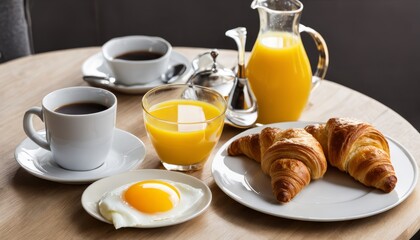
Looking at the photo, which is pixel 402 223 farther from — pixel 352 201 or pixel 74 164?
pixel 74 164

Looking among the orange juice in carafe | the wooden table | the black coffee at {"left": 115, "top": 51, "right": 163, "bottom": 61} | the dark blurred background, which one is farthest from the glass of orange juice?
the dark blurred background

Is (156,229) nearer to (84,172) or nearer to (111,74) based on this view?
(84,172)

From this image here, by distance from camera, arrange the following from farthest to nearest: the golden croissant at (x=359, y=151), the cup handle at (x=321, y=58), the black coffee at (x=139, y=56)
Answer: the black coffee at (x=139, y=56) → the cup handle at (x=321, y=58) → the golden croissant at (x=359, y=151)

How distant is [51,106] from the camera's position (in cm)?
138

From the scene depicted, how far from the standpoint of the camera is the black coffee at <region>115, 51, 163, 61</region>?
1.81m

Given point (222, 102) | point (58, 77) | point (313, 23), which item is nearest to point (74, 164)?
point (222, 102)

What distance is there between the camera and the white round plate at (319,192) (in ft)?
4.06

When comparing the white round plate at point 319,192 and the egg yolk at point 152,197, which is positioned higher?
the egg yolk at point 152,197

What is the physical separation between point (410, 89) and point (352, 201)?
1930 mm

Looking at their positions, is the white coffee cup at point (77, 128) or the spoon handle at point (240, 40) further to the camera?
the spoon handle at point (240, 40)

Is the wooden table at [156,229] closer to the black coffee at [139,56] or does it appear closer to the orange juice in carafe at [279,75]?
the orange juice in carafe at [279,75]

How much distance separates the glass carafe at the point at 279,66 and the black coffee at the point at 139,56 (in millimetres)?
309

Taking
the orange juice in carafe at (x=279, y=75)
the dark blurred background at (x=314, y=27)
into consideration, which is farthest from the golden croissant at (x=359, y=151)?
the dark blurred background at (x=314, y=27)

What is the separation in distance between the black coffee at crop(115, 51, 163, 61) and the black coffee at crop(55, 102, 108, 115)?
0.41 metres
